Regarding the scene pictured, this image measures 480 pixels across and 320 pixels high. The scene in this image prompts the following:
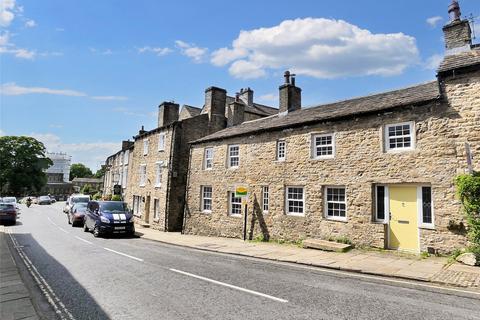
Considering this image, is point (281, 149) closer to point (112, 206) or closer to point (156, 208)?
point (112, 206)

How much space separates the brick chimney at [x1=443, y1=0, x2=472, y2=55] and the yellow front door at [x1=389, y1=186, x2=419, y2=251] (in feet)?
19.5

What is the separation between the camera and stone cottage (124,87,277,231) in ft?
80.2

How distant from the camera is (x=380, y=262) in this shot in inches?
394

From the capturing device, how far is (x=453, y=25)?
41.3 ft

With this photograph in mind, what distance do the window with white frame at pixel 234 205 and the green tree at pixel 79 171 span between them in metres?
136

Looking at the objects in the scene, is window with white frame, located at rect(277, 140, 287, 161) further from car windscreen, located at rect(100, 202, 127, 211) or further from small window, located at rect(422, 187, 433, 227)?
car windscreen, located at rect(100, 202, 127, 211)

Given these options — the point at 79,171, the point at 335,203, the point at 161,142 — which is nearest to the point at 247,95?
the point at 161,142

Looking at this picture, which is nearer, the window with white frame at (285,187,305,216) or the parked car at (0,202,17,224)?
the window with white frame at (285,187,305,216)

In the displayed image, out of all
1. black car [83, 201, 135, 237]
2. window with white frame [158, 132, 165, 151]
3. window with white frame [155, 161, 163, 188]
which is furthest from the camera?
window with white frame [158, 132, 165, 151]

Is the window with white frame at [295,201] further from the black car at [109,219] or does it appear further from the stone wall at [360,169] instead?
the black car at [109,219]

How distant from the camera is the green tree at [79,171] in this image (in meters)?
135

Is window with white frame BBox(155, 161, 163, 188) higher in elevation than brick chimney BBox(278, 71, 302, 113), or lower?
lower

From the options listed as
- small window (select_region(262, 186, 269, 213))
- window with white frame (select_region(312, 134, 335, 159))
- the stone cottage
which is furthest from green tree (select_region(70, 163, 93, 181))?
window with white frame (select_region(312, 134, 335, 159))

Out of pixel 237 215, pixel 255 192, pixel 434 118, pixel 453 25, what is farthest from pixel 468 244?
pixel 237 215
